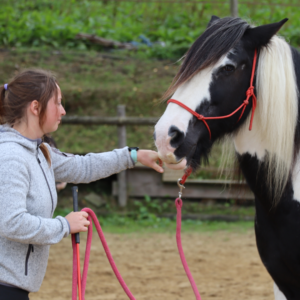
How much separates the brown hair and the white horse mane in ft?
2.92

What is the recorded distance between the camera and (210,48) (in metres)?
1.64

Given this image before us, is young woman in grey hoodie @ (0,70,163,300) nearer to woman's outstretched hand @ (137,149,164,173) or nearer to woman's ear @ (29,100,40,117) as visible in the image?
woman's ear @ (29,100,40,117)

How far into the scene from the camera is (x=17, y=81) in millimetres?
1558

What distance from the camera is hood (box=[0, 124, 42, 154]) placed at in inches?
58.9

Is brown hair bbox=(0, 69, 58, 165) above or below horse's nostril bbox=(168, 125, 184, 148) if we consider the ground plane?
above

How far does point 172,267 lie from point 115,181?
2000mm

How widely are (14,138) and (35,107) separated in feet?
0.49

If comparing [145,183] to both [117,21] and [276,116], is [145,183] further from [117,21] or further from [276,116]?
[117,21]

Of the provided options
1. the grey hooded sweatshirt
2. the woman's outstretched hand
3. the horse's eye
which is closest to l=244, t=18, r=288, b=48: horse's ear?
the horse's eye

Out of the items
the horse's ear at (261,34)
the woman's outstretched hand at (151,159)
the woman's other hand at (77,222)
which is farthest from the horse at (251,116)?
the woman's other hand at (77,222)

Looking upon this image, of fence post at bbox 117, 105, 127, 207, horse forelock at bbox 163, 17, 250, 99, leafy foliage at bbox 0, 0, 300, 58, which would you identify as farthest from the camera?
leafy foliage at bbox 0, 0, 300, 58

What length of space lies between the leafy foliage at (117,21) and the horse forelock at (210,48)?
598cm

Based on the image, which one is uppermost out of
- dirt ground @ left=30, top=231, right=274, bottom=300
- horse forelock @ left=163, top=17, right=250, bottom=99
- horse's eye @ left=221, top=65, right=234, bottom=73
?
horse forelock @ left=163, top=17, right=250, bottom=99

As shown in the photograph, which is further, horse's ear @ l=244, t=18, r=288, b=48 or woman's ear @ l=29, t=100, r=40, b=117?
horse's ear @ l=244, t=18, r=288, b=48
